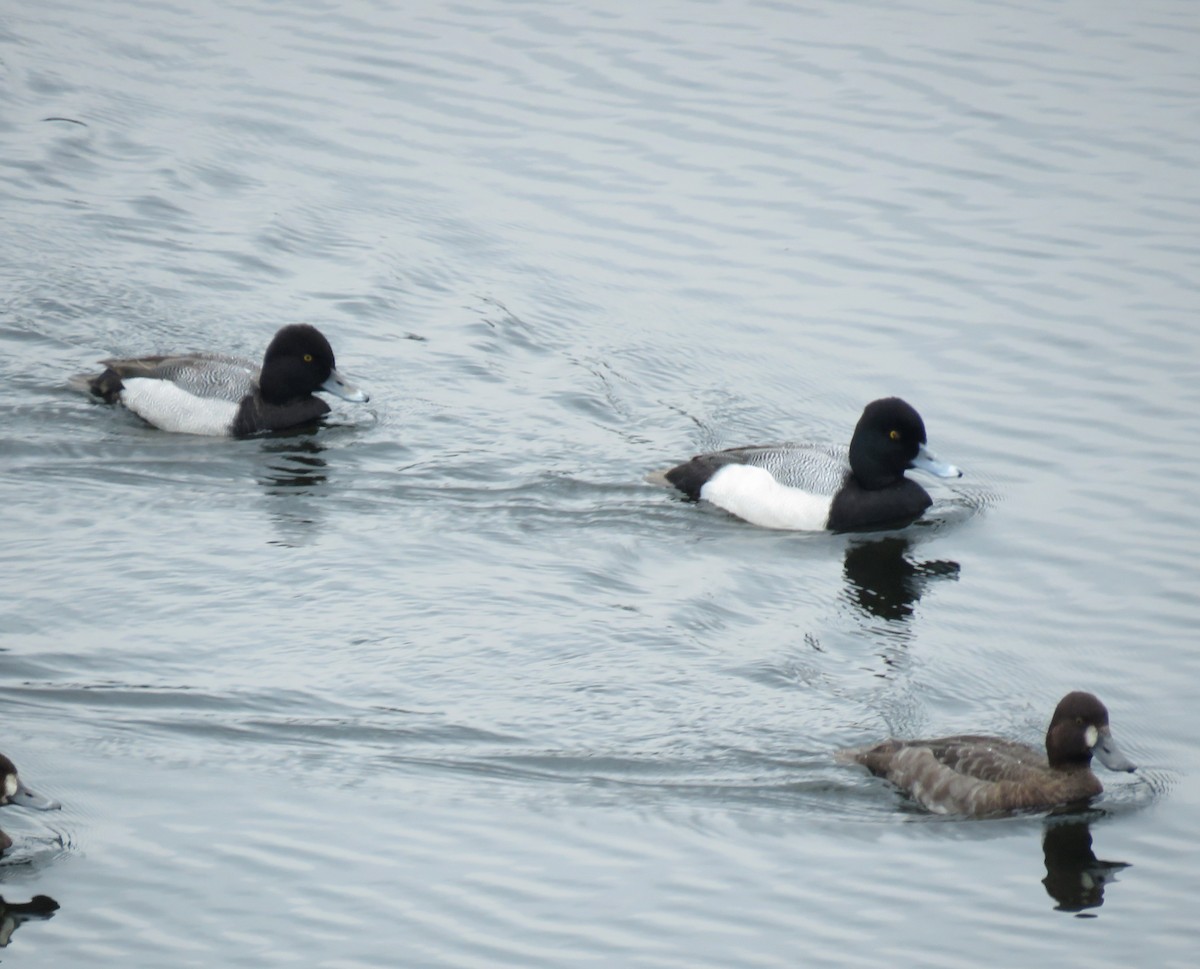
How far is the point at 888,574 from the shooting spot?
13.6 metres

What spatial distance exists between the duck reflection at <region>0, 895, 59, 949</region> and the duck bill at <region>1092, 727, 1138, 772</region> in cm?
541

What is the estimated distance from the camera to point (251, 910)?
8.52 metres

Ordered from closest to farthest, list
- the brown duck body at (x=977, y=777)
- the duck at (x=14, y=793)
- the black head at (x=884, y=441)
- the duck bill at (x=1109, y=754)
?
the duck at (x=14, y=793), the brown duck body at (x=977, y=777), the duck bill at (x=1109, y=754), the black head at (x=884, y=441)

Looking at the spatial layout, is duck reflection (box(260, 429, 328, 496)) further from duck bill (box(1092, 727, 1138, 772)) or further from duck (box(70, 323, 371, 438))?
duck bill (box(1092, 727, 1138, 772))

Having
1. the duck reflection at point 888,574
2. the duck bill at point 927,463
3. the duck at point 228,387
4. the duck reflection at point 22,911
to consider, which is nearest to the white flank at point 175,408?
the duck at point 228,387

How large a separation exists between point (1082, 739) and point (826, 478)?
4583mm

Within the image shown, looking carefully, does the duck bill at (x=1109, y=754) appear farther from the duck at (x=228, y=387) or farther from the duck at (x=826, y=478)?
the duck at (x=228, y=387)

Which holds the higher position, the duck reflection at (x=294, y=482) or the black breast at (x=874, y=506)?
the black breast at (x=874, y=506)

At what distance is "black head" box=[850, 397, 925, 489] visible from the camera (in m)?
14.3

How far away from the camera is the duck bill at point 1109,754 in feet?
33.0

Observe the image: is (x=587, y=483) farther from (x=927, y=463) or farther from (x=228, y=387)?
(x=228, y=387)

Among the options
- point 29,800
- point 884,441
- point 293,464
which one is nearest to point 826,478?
point 884,441

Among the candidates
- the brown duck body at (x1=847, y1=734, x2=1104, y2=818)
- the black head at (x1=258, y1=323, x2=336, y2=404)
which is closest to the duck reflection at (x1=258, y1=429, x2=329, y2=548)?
the black head at (x1=258, y1=323, x2=336, y2=404)

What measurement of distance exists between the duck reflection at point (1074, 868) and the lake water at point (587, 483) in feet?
0.09
